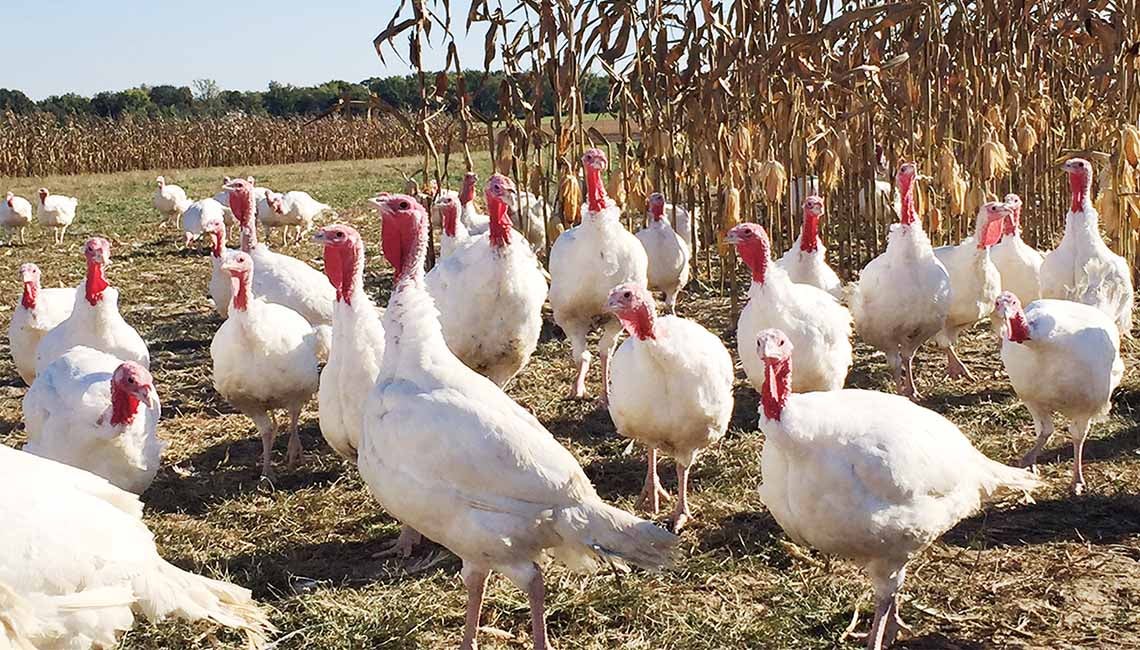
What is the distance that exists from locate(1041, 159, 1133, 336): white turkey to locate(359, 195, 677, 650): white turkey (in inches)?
152

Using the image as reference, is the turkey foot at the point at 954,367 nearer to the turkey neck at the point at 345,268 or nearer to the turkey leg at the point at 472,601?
the turkey neck at the point at 345,268

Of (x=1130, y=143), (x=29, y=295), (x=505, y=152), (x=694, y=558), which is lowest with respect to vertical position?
(x=694, y=558)

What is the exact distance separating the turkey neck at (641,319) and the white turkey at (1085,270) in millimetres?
3045

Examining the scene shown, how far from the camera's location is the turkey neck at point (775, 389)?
12.1 feet

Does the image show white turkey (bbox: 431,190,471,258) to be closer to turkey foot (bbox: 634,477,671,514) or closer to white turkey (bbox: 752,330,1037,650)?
turkey foot (bbox: 634,477,671,514)

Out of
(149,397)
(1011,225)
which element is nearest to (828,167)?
(1011,225)

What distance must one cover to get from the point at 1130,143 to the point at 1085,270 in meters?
1.41

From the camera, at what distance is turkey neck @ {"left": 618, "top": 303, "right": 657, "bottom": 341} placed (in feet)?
15.0

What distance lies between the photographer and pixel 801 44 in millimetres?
7363

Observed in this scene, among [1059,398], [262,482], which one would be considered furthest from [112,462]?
[1059,398]

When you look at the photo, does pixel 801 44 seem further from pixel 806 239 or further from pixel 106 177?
pixel 106 177

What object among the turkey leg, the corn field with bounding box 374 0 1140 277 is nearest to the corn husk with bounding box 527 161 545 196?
the corn field with bounding box 374 0 1140 277

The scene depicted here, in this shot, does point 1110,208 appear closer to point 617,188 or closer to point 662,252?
point 662,252

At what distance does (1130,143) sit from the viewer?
276 inches
